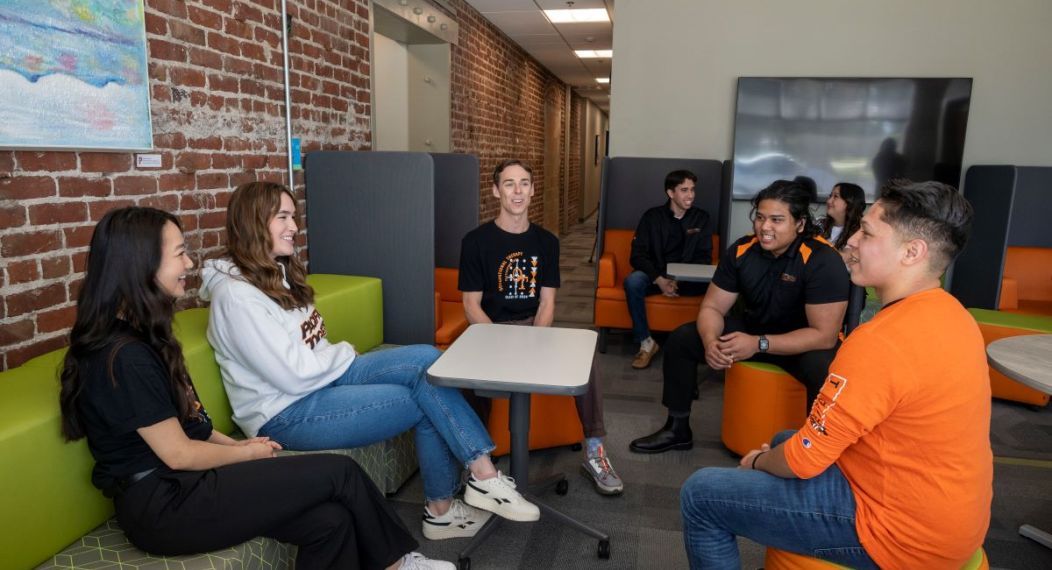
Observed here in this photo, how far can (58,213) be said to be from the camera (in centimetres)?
200

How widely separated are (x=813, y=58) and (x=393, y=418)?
436 cm

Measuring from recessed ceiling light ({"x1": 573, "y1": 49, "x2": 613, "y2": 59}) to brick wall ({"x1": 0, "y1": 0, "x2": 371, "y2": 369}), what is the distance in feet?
16.7

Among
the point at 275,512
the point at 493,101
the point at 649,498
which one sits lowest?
the point at 649,498

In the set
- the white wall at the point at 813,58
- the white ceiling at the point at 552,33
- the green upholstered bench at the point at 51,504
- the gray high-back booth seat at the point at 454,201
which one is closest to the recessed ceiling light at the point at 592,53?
the white ceiling at the point at 552,33

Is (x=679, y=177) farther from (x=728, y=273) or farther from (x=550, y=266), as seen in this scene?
(x=550, y=266)

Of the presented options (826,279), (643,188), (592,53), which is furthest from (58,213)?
(592,53)

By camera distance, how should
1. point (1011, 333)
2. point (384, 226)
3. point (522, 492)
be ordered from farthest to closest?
point (1011, 333) < point (384, 226) < point (522, 492)

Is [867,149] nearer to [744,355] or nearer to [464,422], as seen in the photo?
[744,355]

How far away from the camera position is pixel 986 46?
4.79m

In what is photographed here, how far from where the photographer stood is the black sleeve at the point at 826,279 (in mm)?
2664

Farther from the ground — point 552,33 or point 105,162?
point 552,33

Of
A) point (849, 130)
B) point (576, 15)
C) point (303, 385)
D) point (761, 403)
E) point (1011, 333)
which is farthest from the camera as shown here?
point (576, 15)

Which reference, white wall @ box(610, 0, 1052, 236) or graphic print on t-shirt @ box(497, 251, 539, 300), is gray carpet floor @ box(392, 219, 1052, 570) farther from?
white wall @ box(610, 0, 1052, 236)

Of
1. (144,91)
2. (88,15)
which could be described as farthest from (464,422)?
(88,15)
